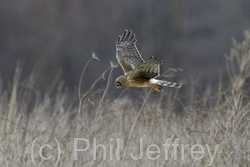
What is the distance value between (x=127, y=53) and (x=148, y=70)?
0.53 metres

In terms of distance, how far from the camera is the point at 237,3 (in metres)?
18.2

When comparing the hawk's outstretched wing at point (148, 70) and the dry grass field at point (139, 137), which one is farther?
the dry grass field at point (139, 137)

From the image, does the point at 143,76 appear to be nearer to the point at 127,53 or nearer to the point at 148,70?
the point at 148,70

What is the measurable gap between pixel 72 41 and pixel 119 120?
543 inches

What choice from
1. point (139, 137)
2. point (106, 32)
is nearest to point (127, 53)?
point (139, 137)

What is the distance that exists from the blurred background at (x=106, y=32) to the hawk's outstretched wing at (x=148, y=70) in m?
11.6

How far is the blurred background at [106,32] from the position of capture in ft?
54.5

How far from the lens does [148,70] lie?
4.07m

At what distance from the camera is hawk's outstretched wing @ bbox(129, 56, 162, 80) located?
13.3ft

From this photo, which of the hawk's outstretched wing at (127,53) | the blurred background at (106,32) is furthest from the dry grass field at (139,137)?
the blurred background at (106,32)

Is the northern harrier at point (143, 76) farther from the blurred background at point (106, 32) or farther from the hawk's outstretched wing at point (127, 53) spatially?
the blurred background at point (106, 32)

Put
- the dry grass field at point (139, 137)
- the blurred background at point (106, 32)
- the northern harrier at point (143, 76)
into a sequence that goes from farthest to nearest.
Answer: the blurred background at point (106, 32) → the dry grass field at point (139, 137) → the northern harrier at point (143, 76)

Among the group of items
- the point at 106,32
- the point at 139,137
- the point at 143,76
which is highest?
the point at 143,76

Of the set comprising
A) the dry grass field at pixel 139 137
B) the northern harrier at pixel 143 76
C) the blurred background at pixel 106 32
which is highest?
the northern harrier at pixel 143 76
